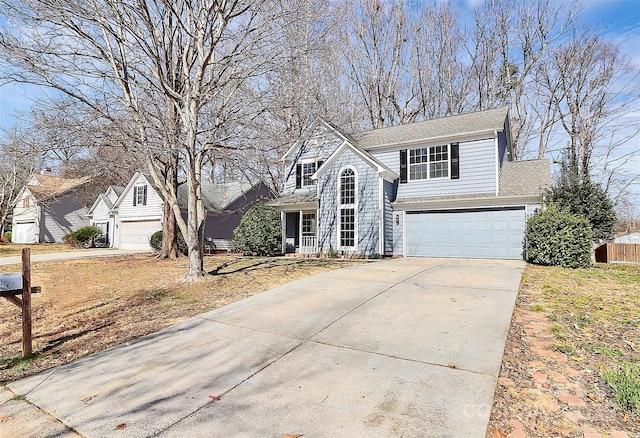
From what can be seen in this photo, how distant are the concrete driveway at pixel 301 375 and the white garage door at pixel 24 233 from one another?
33152mm

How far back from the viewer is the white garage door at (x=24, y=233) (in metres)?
29.5

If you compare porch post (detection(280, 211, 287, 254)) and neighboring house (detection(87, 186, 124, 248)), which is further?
neighboring house (detection(87, 186, 124, 248))

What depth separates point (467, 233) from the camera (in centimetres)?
1351

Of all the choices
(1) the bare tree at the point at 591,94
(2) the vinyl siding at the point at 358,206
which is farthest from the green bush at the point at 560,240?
(1) the bare tree at the point at 591,94

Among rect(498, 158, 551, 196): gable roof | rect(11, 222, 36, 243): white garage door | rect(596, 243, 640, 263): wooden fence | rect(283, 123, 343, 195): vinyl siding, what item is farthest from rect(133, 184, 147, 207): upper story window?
rect(596, 243, 640, 263): wooden fence

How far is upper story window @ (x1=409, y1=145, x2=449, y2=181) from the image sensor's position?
47.5 feet

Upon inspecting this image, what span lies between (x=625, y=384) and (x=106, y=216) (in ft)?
104

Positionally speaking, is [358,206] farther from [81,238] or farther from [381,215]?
[81,238]

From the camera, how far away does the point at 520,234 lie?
1259cm

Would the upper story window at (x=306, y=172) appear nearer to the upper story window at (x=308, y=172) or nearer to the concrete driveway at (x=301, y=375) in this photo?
the upper story window at (x=308, y=172)

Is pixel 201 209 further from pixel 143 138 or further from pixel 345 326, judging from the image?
pixel 345 326

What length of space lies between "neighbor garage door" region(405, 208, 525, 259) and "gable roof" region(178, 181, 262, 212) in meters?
12.5

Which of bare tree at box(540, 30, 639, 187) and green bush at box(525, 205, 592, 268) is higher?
bare tree at box(540, 30, 639, 187)

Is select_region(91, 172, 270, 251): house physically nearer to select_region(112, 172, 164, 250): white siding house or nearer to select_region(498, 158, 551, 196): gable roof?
select_region(112, 172, 164, 250): white siding house
